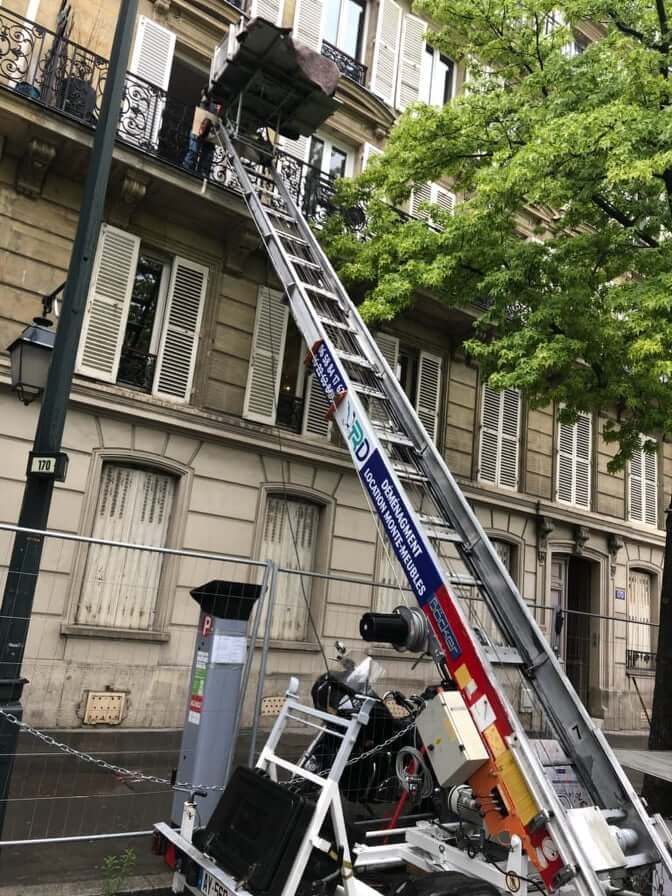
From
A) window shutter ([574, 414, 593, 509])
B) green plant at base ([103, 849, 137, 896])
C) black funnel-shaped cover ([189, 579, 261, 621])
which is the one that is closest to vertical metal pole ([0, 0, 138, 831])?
green plant at base ([103, 849, 137, 896])

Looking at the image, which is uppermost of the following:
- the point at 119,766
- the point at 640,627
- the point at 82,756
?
the point at 640,627

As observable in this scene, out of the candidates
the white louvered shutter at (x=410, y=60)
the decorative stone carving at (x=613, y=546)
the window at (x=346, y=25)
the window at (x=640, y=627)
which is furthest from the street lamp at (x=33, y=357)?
the decorative stone carving at (x=613, y=546)

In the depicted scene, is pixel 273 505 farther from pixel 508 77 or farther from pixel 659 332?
pixel 508 77

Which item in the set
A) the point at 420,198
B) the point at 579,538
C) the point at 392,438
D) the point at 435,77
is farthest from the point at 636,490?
the point at 392,438

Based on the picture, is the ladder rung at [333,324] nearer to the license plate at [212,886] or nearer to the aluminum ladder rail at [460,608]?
the aluminum ladder rail at [460,608]

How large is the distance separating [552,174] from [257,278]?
523cm

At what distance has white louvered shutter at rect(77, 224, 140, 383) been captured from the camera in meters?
9.72

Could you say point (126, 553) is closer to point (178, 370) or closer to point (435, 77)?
point (178, 370)

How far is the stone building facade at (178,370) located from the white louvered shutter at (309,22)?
38 mm

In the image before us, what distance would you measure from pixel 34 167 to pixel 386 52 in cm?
819

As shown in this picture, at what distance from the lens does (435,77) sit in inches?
597

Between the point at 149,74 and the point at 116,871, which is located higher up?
the point at 149,74

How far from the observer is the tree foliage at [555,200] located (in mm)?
7461

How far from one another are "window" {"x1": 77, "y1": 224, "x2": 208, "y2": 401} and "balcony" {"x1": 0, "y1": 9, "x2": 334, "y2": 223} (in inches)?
57.3
